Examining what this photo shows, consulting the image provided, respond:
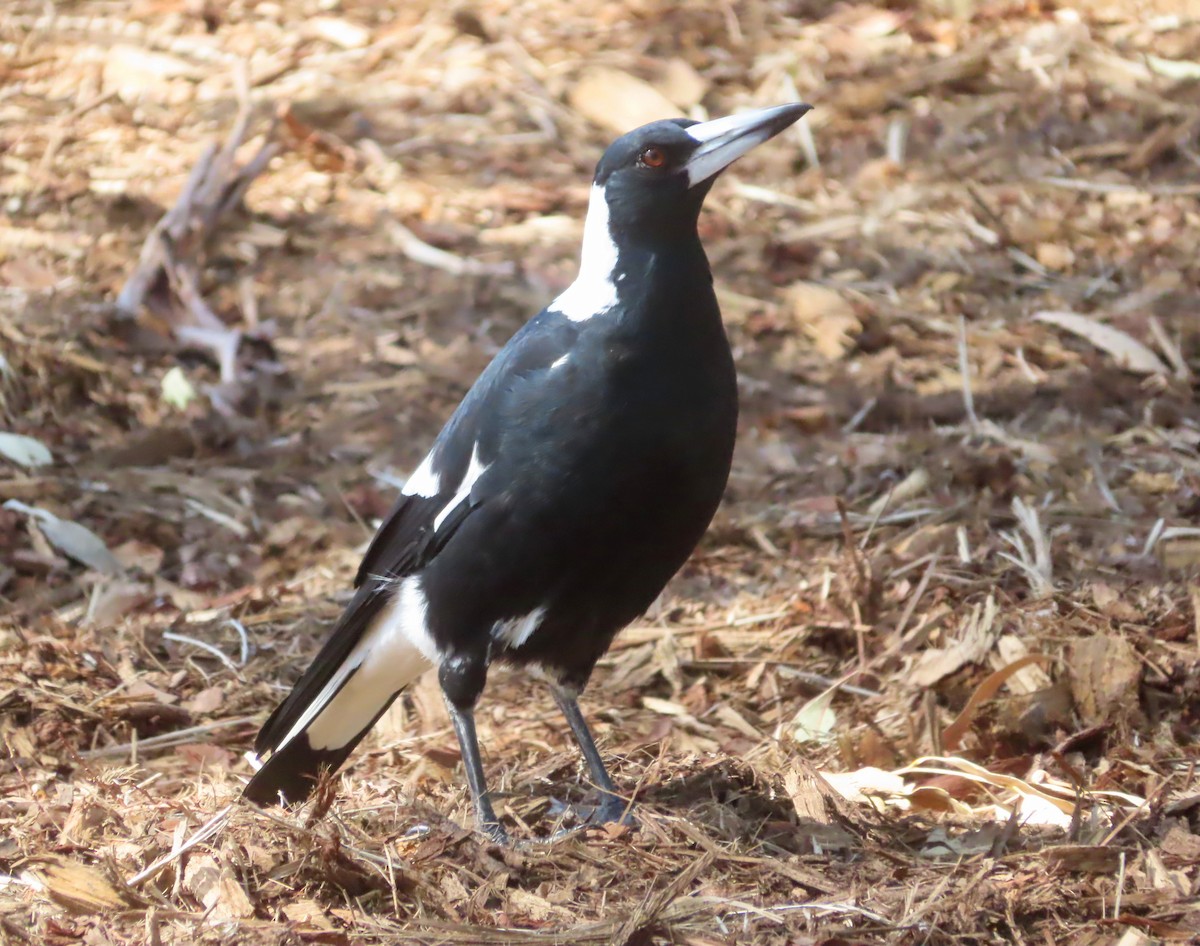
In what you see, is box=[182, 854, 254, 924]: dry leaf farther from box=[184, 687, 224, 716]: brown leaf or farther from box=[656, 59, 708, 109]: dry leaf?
box=[656, 59, 708, 109]: dry leaf

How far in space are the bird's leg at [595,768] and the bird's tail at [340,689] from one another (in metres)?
0.26

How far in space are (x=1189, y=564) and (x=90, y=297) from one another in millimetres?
3202

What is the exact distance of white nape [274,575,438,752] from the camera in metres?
2.71

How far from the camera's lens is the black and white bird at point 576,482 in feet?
7.82

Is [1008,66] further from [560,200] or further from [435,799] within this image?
[435,799]

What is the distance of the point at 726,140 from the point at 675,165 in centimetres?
9

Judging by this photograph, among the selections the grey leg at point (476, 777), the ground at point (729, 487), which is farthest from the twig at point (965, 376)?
the grey leg at point (476, 777)

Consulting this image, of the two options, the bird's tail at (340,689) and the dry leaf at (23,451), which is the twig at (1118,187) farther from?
the dry leaf at (23,451)

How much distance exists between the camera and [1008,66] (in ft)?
18.3

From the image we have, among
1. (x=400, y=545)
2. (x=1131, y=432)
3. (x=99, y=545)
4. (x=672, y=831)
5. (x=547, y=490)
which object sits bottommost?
(x=1131, y=432)

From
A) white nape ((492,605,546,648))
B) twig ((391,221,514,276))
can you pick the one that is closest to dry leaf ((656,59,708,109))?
twig ((391,221,514,276))

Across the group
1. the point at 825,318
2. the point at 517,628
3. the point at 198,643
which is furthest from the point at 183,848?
the point at 825,318

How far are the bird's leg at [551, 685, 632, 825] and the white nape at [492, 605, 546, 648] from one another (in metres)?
0.19

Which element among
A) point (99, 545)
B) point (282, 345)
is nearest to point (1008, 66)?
point (282, 345)
